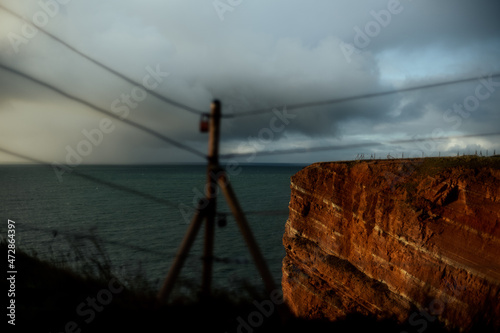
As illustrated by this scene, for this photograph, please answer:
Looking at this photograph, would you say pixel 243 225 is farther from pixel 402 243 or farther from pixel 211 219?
pixel 402 243

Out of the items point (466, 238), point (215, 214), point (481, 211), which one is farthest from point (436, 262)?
point (215, 214)

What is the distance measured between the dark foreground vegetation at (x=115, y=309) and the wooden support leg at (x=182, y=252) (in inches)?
16.7

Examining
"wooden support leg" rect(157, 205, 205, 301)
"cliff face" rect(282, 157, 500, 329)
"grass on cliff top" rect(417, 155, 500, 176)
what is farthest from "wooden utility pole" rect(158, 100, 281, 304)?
"grass on cliff top" rect(417, 155, 500, 176)

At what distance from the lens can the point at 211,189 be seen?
5590 mm

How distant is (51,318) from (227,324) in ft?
12.0

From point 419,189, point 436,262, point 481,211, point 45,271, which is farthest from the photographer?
point 419,189

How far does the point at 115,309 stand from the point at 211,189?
11.3 ft

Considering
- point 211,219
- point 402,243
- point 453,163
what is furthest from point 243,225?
point 453,163

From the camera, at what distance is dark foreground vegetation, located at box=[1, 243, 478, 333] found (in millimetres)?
5855

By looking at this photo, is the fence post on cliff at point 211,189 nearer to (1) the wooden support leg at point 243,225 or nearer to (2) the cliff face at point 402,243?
(1) the wooden support leg at point 243,225

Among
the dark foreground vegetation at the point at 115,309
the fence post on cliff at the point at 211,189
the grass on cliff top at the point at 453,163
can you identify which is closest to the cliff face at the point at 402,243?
the grass on cliff top at the point at 453,163

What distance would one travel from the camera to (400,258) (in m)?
16.4

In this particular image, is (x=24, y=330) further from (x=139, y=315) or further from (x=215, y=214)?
(x=215, y=214)

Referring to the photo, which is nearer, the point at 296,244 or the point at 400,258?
the point at 400,258
